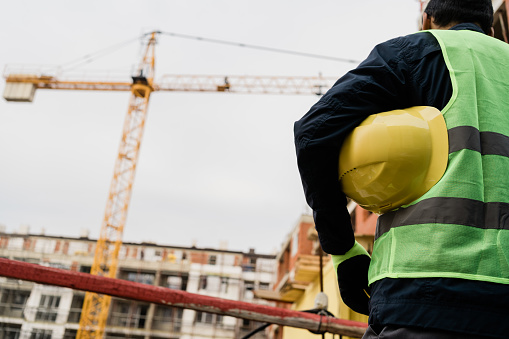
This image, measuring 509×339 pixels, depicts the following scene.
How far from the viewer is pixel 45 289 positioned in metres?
42.2

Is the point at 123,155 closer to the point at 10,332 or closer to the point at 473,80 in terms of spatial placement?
the point at 10,332

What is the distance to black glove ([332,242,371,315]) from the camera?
54.4 inches

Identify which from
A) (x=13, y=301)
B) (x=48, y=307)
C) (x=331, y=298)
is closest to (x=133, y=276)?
(x=48, y=307)

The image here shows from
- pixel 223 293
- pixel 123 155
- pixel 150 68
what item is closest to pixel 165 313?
pixel 223 293

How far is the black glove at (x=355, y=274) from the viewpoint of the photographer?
4.53ft

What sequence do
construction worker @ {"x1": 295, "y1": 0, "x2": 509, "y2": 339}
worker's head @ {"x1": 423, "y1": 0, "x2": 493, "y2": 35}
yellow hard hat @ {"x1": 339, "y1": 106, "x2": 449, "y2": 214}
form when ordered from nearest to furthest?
construction worker @ {"x1": 295, "y1": 0, "x2": 509, "y2": 339}
yellow hard hat @ {"x1": 339, "y1": 106, "x2": 449, "y2": 214}
worker's head @ {"x1": 423, "y1": 0, "x2": 493, "y2": 35}

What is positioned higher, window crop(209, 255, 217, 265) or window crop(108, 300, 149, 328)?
window crop(209, 255, 217, 265)

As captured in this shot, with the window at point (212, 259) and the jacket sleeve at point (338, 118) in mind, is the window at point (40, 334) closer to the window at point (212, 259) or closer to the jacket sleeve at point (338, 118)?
the window at point (212, 259)

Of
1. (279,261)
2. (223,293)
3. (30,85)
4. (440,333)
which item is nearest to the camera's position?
(440,333)

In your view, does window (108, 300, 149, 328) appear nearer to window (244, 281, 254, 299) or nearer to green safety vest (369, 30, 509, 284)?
window (244, 281, 254, 299)

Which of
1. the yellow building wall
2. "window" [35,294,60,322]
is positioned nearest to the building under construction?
"window" [35,294,60,322]

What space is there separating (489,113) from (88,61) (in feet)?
160

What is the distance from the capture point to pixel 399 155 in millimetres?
1154

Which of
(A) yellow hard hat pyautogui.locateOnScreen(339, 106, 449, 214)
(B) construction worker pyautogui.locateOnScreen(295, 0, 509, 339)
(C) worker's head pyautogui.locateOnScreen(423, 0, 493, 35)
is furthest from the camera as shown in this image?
(C) worker's head pyautogui.locateOnScreen(423, 0, 493, 35)
